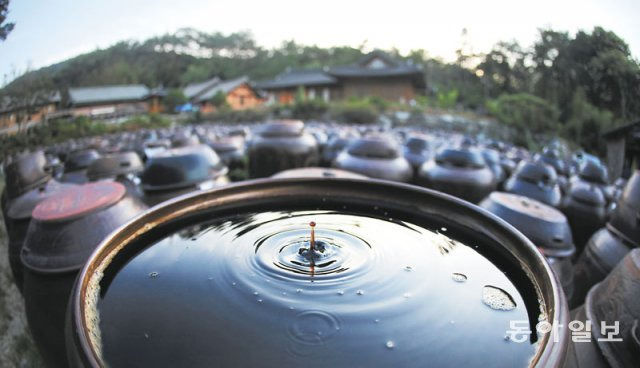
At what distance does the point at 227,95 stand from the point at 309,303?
143 feet

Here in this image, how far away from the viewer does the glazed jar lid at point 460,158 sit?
18.5 feet

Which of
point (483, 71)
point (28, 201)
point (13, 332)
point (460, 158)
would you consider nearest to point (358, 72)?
point (483, 71)

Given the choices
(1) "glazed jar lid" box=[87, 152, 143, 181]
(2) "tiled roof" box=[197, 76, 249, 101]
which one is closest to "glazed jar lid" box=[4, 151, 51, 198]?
(1) "glazed jar lid" box=[87, 152, 143, 181]

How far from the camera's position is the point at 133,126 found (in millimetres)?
24625

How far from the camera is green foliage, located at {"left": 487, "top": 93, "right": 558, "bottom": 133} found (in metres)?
20.9

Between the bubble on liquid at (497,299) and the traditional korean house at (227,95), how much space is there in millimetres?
41584

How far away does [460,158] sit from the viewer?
5.70 metres

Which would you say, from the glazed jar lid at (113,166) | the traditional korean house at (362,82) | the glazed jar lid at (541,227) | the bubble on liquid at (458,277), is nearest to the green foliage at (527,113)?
the traditional korean house at (362,82)

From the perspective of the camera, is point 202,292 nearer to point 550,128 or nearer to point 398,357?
point 398,357

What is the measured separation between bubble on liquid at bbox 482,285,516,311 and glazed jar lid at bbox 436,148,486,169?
4.57 metres

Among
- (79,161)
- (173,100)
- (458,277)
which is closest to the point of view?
(458,277)

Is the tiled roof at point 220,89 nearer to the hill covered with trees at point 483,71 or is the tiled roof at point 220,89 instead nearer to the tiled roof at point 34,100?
the hill covered with trees at point 483,71

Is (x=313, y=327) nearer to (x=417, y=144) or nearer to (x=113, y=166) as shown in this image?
(x=113, y=166)

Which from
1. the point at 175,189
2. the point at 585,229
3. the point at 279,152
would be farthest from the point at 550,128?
the point at 175,189
